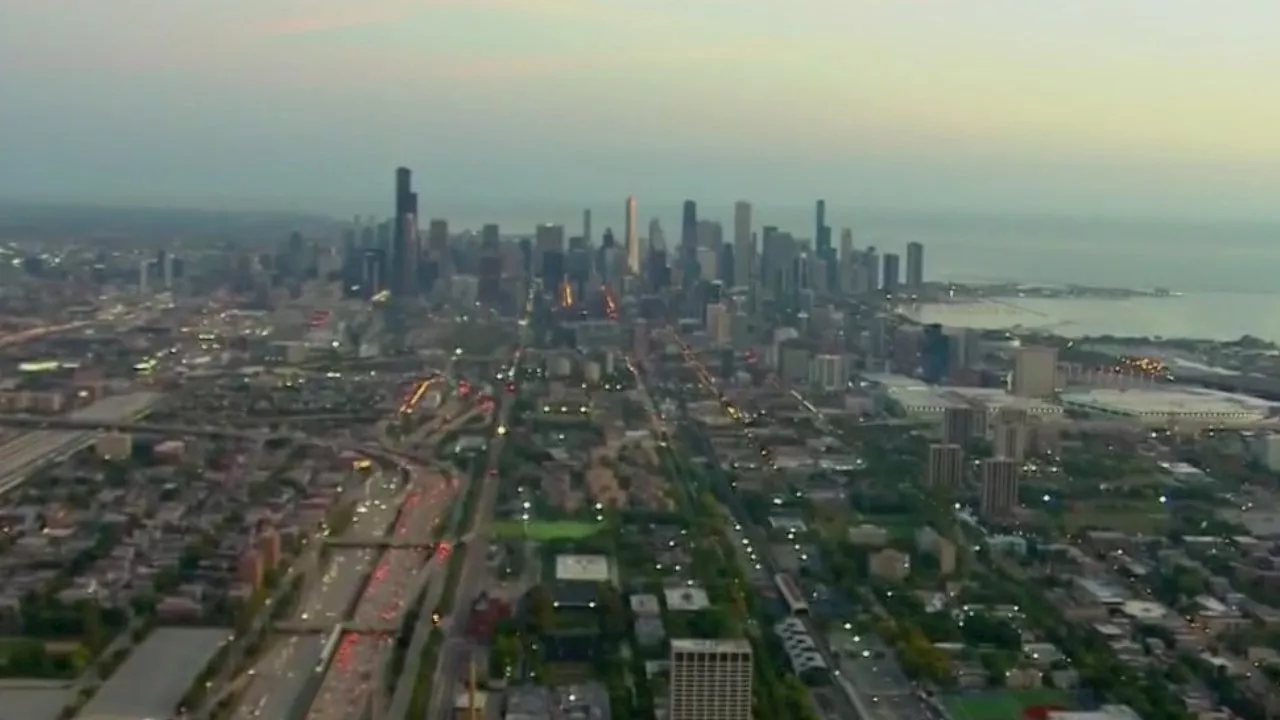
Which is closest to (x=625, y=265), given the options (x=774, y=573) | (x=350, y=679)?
(x=774, y=573)

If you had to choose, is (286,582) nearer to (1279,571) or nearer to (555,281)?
(1279,571)

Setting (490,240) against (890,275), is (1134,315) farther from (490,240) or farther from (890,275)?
(490,240)

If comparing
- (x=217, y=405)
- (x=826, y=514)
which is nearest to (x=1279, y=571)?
(x=826, y=514)

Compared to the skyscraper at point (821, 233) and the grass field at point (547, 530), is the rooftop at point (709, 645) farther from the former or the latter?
the skyscraper at point (821, 233)

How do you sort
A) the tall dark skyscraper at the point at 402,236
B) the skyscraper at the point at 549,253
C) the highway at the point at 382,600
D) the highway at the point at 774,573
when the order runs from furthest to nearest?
the skyscraper at the point at 549,253 < the tall dark skyscraper at the point at 402,236 < the highway at the point at 774,573 < the highway at the point at 382,600

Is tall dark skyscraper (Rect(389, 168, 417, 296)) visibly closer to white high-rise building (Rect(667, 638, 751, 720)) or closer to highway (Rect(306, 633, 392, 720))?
highway (Rect(306, 633, 392, 720))

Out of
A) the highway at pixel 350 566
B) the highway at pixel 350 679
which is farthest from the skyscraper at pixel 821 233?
the highway at pixel 350 679
